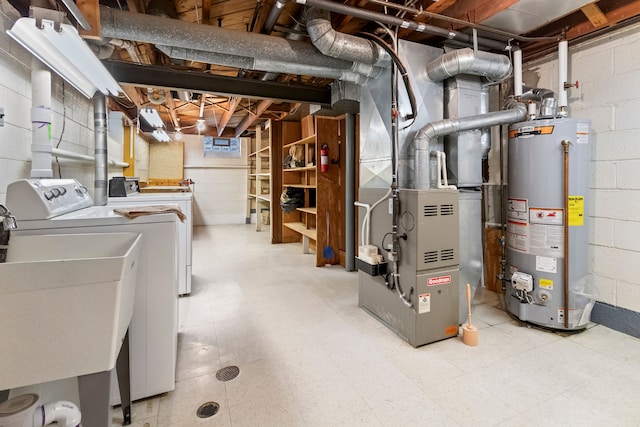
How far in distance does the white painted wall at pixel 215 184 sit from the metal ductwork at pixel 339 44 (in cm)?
716

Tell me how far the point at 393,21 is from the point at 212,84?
1.86 m

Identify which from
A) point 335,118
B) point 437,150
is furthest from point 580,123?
point 335,118

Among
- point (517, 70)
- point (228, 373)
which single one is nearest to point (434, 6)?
point (517, 70)

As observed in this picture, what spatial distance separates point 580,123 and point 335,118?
121 inches

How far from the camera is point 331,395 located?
172 cm

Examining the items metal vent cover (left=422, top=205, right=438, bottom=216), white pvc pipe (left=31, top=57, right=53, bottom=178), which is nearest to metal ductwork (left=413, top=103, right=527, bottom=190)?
metal vent cover (left=422, top=205, right=438, bottom=216)

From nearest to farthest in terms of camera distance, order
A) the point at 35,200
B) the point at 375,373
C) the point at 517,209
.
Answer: the point at 35,200 → the point at 375,373 → the point at 517,209

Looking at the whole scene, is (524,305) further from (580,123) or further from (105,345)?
(105,345)

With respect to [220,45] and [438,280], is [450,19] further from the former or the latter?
[438,280]

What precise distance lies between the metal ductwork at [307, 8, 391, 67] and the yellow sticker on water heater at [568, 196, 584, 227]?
1.77m

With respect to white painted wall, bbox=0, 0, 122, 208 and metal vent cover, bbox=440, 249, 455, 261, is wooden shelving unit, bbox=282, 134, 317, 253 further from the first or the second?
white painted wall, bbox=0, 0, 122, 208

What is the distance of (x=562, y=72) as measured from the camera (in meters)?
2.55

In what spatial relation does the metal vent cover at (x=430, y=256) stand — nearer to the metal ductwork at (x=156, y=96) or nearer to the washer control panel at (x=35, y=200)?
the washer control panel at (x=35, y=200)

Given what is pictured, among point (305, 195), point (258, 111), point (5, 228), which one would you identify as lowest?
point (5, 228)
